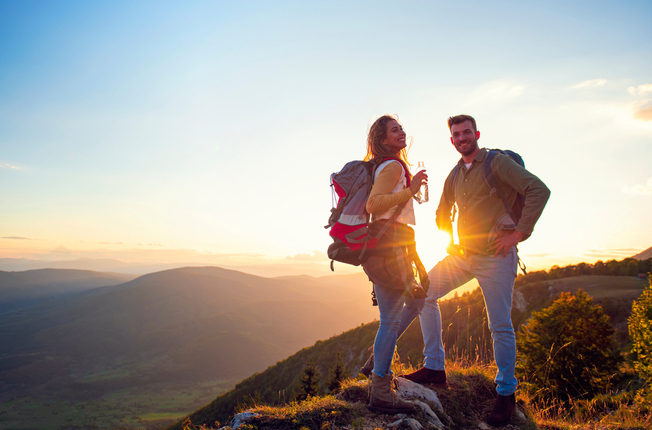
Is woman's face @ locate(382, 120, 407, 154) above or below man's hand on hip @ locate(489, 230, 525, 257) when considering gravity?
above

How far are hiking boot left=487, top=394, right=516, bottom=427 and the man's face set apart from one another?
2.65 metres

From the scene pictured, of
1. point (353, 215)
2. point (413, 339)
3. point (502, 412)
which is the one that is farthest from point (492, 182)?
point (413, 339)

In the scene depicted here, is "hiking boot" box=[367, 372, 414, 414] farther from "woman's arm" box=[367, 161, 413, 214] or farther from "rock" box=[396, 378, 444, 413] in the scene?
"woman's arm" box=[367, 161, 413, 214]

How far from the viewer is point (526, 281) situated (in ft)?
156

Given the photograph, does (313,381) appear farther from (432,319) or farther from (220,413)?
(220,413)

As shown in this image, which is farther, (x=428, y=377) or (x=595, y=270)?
(x=595, y=270)

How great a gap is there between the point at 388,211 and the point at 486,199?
1.24 m

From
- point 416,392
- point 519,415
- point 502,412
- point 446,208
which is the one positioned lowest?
point 519,415

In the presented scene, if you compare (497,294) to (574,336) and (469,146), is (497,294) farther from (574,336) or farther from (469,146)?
(574,336)

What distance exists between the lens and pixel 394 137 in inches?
123

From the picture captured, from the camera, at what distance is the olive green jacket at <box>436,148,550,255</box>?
304 cm

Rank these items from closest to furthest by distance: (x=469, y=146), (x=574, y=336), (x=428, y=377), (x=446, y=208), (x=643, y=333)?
(x=469, y=146)
(x=428, y=377)
(x=446, y=208)
(x=643, y=333)
(x=574, y=336)

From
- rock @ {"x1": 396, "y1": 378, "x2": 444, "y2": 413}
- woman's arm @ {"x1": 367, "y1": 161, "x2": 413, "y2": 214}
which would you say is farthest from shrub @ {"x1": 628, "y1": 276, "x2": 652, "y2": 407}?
woman's arm @ {"x1": 367, "y1": 161, "x2": 413, "y2": 214}

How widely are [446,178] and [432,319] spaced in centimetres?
172
